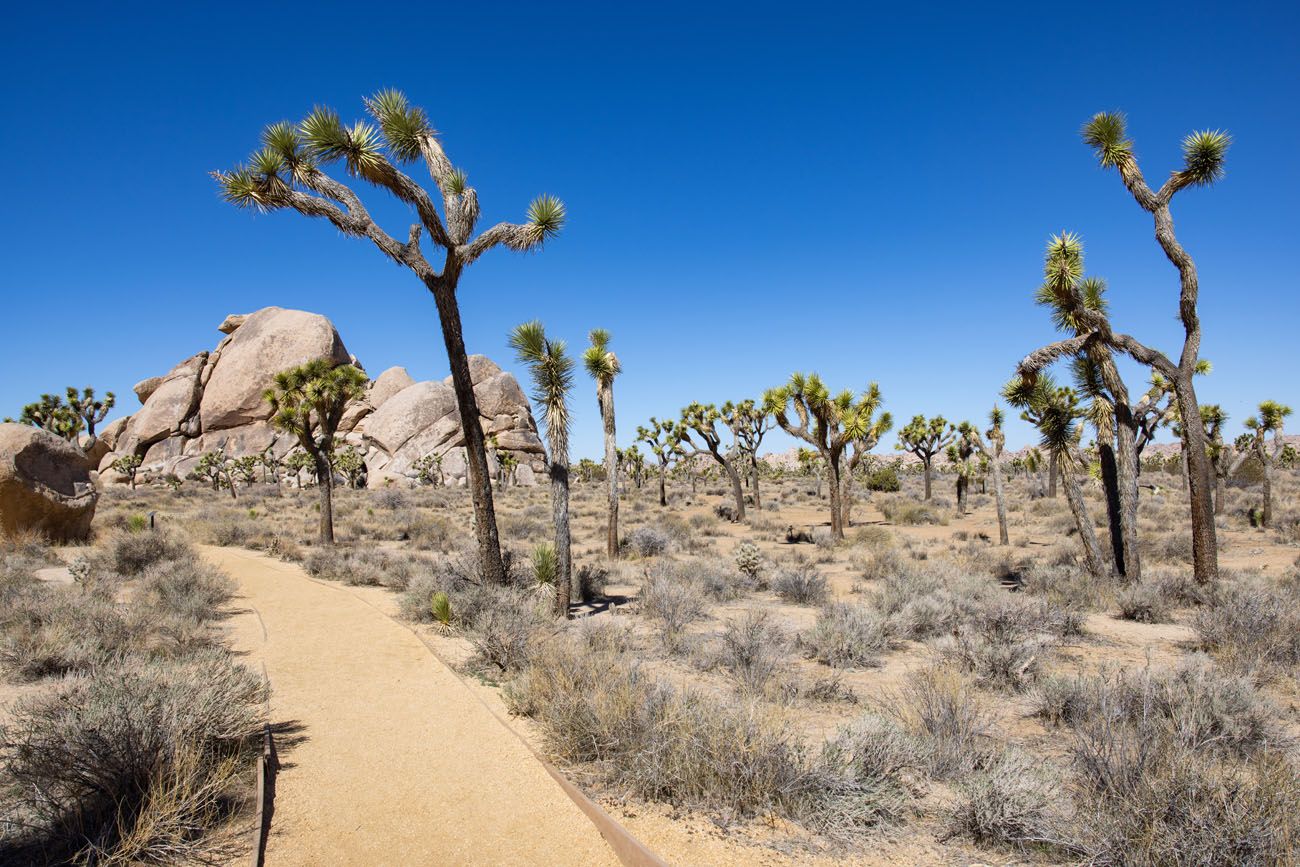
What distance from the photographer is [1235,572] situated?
41.8ft

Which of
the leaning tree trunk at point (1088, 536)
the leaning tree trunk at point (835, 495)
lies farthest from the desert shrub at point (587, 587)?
the leaning tree trunk at point (835, 495)

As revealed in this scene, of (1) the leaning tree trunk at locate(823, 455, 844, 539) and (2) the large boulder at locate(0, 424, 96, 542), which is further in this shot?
(1) the leaning tree trunk at locate(823, 455, 844, 539)

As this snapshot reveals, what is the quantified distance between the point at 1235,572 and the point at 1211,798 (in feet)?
42.5

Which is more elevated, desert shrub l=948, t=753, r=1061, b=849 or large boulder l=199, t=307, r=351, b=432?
large boulder l=199, t=307, r=351, b=432

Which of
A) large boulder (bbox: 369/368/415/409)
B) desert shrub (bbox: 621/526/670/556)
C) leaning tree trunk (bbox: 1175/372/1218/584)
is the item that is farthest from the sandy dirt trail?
large boulder (bbox: 369/368/415/409)

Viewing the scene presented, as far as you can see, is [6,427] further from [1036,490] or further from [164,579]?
[1036,490]

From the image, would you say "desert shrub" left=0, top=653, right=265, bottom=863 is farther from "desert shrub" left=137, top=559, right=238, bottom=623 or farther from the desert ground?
"desert shrub" left=137, top=559, right=238, bottom=623

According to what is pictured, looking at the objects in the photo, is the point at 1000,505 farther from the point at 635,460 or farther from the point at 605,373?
the point at 635,460

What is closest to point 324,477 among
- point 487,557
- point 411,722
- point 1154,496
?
point 487,557

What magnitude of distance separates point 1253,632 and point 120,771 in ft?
35.4

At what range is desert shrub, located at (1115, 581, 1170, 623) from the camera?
964 cm

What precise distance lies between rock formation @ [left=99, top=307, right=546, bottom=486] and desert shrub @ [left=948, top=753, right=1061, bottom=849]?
185ft

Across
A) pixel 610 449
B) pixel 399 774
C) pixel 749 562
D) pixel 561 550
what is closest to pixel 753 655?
pixel 399 774

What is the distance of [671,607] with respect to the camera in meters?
9.74
